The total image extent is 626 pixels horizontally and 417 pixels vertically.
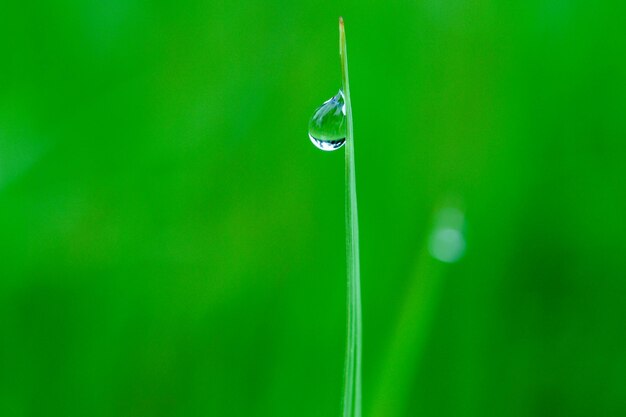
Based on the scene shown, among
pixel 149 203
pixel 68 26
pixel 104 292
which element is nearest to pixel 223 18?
pixel 68 26

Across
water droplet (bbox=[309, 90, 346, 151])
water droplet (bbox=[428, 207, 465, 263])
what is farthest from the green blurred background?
water droplet (bbox=[309, 90, 346, 151])

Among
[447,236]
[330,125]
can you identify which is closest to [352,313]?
[330,125]

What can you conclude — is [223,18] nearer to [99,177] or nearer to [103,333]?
[99,177]

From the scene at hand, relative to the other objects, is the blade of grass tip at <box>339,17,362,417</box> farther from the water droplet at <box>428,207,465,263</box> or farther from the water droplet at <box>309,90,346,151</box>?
the water droplet at <box>428,207,465,263</box>

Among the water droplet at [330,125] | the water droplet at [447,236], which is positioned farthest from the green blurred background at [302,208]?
the water droplet at [330,125]

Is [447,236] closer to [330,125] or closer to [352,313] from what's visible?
[330,125]

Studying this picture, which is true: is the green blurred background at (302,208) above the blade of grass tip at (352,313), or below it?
above

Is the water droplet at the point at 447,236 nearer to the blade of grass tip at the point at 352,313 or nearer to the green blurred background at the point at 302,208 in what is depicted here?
the green blurred background at the point at 302,208
